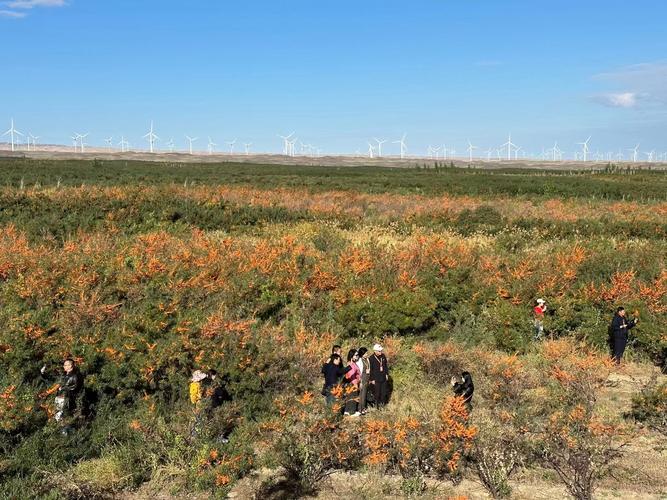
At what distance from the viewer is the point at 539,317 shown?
14.4 meters

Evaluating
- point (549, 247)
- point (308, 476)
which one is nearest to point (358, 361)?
point (308, 476)

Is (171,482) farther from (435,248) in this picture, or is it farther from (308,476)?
(435,248)

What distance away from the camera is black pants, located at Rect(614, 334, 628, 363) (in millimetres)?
13047

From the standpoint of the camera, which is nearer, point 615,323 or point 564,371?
point 564,371

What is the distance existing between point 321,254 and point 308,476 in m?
10.9

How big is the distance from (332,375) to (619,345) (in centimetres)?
712

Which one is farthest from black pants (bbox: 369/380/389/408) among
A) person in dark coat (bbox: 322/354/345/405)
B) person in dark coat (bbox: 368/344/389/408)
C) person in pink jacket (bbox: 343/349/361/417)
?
person in dark coat (bbox: 322/354/345/405)

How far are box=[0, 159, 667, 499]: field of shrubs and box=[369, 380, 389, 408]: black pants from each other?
173mm

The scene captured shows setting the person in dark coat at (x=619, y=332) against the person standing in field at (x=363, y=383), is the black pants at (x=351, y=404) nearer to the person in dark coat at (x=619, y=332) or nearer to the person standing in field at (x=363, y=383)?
the person standing in field at (x=363, y=383)

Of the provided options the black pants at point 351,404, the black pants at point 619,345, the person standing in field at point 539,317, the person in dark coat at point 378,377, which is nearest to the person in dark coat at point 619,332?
the black pants at point 619,345

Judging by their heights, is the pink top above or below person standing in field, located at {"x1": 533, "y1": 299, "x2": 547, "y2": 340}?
below

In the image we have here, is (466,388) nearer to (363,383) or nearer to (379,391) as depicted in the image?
(379,391)

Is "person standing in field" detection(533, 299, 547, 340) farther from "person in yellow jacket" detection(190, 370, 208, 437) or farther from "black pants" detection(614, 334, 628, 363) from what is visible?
"person in yellow jacket" detection(190, 370, 208, 437)

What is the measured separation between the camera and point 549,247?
22.8 metres
